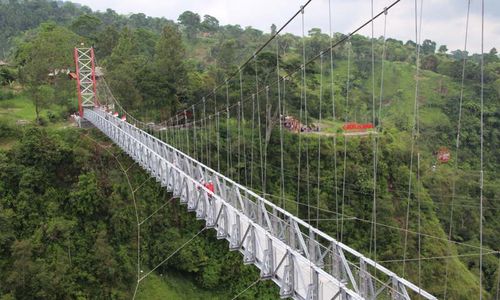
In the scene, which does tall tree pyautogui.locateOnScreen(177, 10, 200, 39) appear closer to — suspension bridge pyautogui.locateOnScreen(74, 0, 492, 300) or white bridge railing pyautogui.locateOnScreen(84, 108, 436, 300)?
suspension bridge pyautogui.locateOnScreen(74, 0, 492, 300)

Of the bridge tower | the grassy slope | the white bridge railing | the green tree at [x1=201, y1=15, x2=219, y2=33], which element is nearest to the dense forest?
the grassy slope

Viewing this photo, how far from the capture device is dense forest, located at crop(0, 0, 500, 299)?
14.7 m

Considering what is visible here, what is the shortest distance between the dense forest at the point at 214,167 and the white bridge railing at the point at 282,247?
2.14m

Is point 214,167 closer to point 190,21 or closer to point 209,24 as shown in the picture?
point 190,21

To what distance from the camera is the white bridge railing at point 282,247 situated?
5082 millimetres

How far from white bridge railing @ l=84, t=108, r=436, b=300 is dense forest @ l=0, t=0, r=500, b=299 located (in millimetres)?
2137

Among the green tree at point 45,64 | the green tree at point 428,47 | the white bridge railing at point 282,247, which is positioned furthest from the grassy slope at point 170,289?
the green tree at point 428,47

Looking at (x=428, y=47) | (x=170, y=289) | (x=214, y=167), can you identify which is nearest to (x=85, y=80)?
(x=214, y=167)

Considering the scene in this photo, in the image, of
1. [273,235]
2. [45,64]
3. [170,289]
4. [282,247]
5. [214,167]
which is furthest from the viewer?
[45,64]

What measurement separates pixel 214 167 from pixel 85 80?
898cm

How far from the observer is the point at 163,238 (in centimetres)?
1697

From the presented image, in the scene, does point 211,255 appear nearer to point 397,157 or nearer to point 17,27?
point 397,157

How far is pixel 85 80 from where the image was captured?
80.3 feet

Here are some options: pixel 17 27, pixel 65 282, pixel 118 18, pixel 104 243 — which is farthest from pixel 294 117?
pixel 118 18
